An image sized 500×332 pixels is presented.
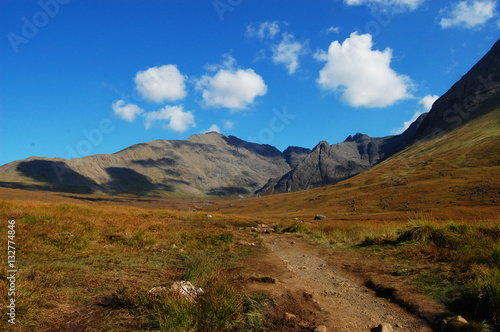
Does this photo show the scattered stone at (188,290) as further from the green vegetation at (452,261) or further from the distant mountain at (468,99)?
the distant mountain at (468,99)

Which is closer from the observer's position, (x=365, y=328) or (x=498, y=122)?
(x=365, y=328)

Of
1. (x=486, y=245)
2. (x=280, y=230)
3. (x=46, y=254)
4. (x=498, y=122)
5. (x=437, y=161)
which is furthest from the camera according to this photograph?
(x=498, y=122)

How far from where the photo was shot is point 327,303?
19.5 ft

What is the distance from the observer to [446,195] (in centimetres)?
5316

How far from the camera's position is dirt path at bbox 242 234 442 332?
4.87m

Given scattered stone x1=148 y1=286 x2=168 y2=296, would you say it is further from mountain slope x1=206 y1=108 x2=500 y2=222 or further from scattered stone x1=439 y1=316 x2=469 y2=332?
mountain slope x1=206 y1=108 x2=500 y2=222

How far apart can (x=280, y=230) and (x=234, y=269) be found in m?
15.1

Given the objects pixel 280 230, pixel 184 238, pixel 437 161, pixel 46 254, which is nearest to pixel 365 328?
pixel 46 254

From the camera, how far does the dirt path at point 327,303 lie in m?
4.87

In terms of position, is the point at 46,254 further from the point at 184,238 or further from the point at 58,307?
the point at 184,238

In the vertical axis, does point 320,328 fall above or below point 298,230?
above

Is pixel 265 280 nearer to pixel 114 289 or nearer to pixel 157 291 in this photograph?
pixel 157 291

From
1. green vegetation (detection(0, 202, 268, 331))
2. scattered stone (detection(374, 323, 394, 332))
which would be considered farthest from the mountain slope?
green vegetation (detection(0, 202, 268, 331))

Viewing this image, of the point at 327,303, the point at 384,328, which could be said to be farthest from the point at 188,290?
the point at 384,328
